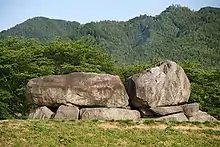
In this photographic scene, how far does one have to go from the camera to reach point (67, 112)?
660 inches

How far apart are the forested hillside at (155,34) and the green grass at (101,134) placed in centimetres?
6476

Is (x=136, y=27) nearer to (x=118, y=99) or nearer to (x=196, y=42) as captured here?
(x=196, y=42)

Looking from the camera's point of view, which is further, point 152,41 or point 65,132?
point 152,41

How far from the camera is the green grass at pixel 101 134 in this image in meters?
10.7

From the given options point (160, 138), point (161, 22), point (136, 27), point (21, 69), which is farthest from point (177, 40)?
point (160, 138)

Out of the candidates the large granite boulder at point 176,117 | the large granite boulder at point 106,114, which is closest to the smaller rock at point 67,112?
the large granite boulder at point 106,114

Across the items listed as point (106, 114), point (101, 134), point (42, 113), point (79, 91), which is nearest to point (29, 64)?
point (42, 113)

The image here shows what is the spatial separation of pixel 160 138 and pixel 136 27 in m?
167

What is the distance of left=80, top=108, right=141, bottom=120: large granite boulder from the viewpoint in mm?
16406

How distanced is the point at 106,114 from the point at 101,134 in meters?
4.84

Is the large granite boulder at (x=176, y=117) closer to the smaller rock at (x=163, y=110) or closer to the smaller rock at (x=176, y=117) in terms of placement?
the smaller rock at (x=176, y=117)

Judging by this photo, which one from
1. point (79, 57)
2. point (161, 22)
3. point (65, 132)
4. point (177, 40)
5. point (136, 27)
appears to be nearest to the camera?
point (65, 132)

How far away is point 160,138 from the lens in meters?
11.7

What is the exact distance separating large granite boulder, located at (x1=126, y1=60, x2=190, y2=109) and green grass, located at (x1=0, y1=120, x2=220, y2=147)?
350cm
